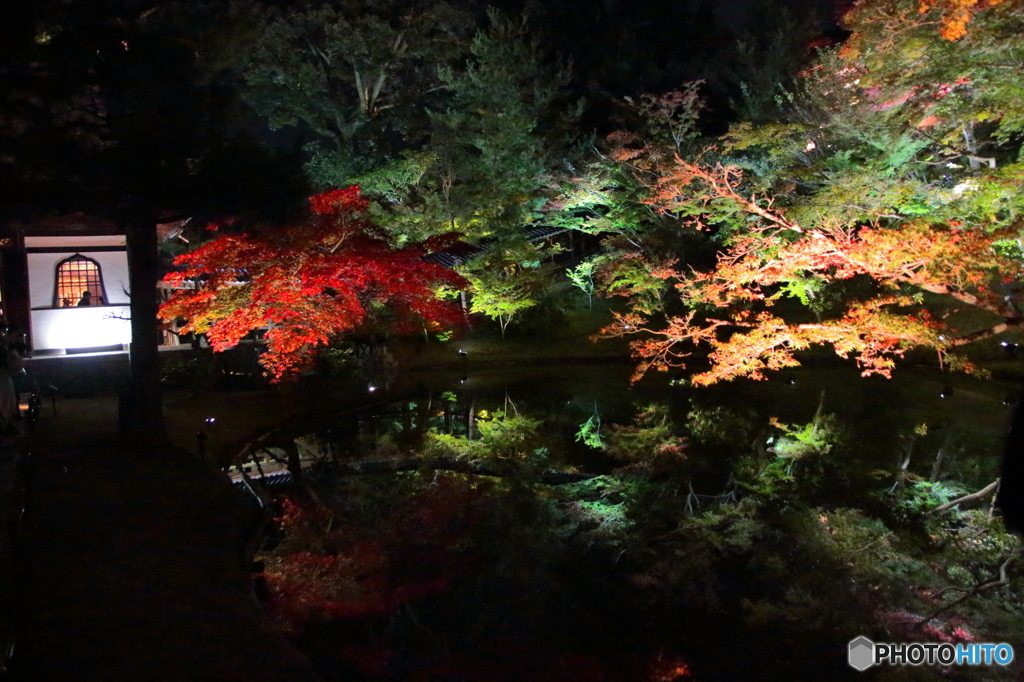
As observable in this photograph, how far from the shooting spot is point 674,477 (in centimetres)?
889

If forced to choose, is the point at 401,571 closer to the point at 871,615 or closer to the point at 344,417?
the point at 871,615

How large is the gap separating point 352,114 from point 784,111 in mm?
12647

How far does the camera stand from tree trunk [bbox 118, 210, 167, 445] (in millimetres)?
7832

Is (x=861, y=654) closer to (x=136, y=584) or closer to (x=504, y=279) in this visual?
(x=136, y=584)

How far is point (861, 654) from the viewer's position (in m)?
4.70

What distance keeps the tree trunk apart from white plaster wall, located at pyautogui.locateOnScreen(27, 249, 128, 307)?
6.53 meters

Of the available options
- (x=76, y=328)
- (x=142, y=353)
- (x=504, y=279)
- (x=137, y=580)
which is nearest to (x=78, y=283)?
(x=76, y=328)

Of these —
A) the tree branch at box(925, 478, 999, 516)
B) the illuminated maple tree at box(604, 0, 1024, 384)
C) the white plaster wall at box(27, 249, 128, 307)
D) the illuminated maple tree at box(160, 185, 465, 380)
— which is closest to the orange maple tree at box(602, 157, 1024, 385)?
the illuminated maple tree at box(604, 0, 1024, 384)

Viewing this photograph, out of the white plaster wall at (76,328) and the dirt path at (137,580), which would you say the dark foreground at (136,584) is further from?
the white plaster wall at (76,328)

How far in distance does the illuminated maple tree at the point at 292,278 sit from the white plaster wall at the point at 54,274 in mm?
4299

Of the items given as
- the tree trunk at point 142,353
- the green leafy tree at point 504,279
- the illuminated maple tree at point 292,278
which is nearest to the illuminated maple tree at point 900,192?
the illuminated maple tree at point 292,278

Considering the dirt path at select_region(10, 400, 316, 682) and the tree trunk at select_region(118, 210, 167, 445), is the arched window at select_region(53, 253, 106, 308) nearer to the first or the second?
the tree trunk at select_region(118, 210, 167, 445)

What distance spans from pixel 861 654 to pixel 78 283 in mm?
15791

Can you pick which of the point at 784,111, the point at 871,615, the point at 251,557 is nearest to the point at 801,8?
the point at 784,111
